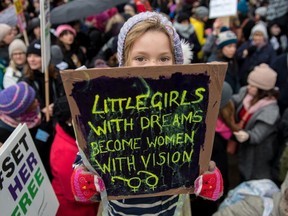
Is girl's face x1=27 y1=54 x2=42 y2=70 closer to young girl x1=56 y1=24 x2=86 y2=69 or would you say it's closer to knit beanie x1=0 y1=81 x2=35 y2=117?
young girl x1=56 y1=24 x2=86 y2=69

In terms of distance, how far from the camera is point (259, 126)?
138 inches

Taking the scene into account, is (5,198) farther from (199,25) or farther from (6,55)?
(199,25)

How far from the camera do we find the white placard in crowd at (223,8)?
221 inches

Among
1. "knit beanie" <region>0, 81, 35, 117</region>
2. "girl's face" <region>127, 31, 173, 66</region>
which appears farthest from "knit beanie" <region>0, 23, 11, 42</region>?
"girl's face" <region>127, 31, 173, 66</region>

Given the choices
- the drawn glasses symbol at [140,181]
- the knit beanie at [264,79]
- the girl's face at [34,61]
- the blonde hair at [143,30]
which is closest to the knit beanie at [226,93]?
the knit beanie at [264,79]

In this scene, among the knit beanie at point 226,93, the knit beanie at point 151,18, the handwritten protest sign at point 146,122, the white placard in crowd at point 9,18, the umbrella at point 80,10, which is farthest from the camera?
the umbrella at point 80,10

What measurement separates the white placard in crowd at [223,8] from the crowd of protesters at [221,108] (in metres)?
0.17

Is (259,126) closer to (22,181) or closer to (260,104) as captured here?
(260,104)

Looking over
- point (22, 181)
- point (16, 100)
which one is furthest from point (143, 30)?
point (16, 100)

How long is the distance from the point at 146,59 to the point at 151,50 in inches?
1.7

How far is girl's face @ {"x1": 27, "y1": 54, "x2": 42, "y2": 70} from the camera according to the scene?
4230mm

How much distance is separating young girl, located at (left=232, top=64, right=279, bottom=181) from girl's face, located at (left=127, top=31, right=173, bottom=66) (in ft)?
6.77

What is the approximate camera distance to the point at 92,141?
1480mm

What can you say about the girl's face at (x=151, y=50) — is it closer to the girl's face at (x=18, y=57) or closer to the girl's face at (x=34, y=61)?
the girl's face at (x=34, y=61)
